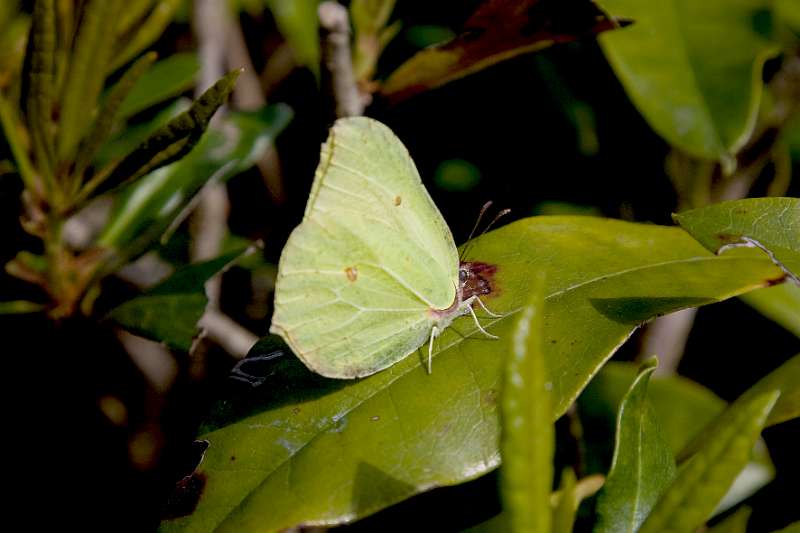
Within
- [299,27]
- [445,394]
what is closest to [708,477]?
[445,394]

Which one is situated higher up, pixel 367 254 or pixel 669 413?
pixel 367 254

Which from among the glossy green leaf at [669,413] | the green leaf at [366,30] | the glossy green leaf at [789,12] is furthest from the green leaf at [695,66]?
the glossy green leaf at [669,413]

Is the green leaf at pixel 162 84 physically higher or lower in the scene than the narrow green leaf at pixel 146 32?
lower

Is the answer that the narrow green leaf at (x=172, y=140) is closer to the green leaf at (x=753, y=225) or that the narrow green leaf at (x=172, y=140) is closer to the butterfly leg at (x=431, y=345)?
the butterfly leg at (x=431, y=345)

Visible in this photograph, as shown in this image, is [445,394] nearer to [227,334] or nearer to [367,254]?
[367,254]

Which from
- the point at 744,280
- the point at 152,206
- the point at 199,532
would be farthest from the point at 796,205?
the point at 152,206

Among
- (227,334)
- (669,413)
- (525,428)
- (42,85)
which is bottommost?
(669,413)

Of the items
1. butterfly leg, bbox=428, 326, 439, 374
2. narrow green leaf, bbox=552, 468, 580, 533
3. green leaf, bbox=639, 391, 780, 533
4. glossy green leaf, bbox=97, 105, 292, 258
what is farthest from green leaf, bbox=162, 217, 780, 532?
glossy green leaf, bbox=97, 105, 292, 258

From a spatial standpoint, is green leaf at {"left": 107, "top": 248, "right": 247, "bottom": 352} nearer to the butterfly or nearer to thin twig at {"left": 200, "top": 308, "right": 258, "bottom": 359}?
the butterfly
